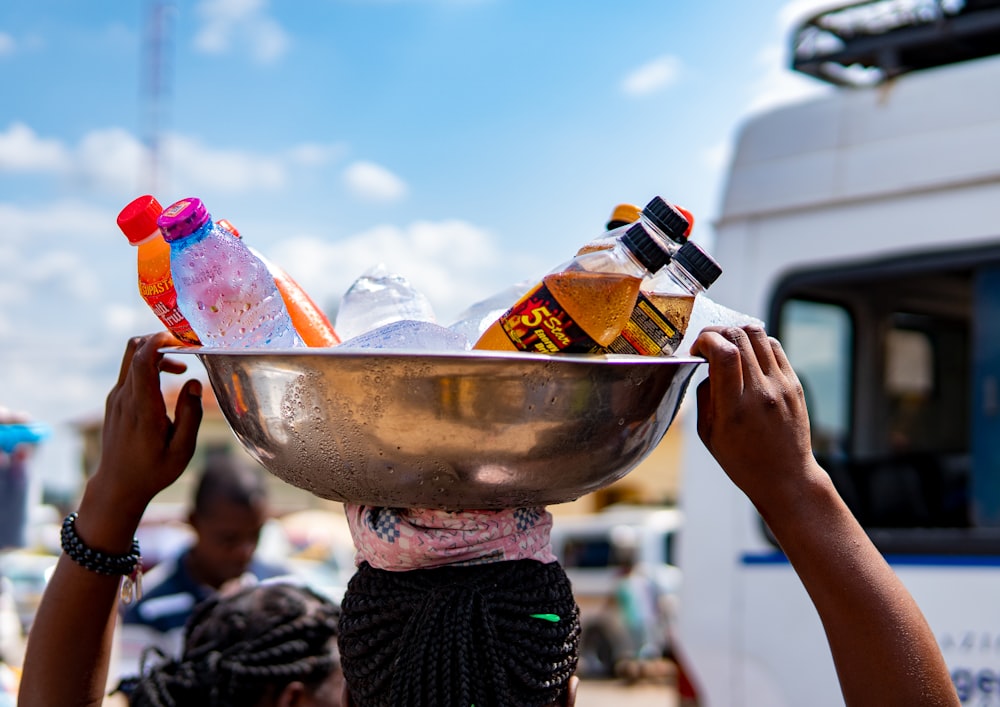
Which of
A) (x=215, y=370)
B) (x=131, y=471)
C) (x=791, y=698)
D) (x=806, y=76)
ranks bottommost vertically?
(x=791, y=698)

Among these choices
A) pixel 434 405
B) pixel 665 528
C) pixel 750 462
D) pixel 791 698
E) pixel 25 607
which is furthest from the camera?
pixel 665 528

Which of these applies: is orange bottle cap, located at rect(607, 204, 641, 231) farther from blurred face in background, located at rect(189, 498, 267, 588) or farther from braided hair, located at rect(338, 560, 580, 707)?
blurred face in background, located at rect(189, 498, 267, 588)

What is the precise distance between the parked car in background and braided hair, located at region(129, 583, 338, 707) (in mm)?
11651

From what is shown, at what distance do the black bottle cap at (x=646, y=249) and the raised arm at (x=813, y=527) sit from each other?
13 cm

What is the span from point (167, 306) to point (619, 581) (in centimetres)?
1304

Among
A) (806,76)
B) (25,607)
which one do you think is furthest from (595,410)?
(25,607)

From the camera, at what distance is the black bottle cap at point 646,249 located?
47.6 inches

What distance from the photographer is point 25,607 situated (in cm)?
1055

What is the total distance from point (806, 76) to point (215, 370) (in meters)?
3.22

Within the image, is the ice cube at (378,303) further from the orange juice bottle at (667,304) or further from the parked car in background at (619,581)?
the parked car in background at (619,581)

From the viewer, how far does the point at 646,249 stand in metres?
1.21

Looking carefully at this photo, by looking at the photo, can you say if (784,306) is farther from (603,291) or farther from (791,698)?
(603,291)

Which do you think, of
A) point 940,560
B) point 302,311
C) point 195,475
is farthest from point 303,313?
point 195,475

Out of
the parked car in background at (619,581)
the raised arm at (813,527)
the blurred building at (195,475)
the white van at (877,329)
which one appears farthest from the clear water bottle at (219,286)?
the blurred building at (195,475)
